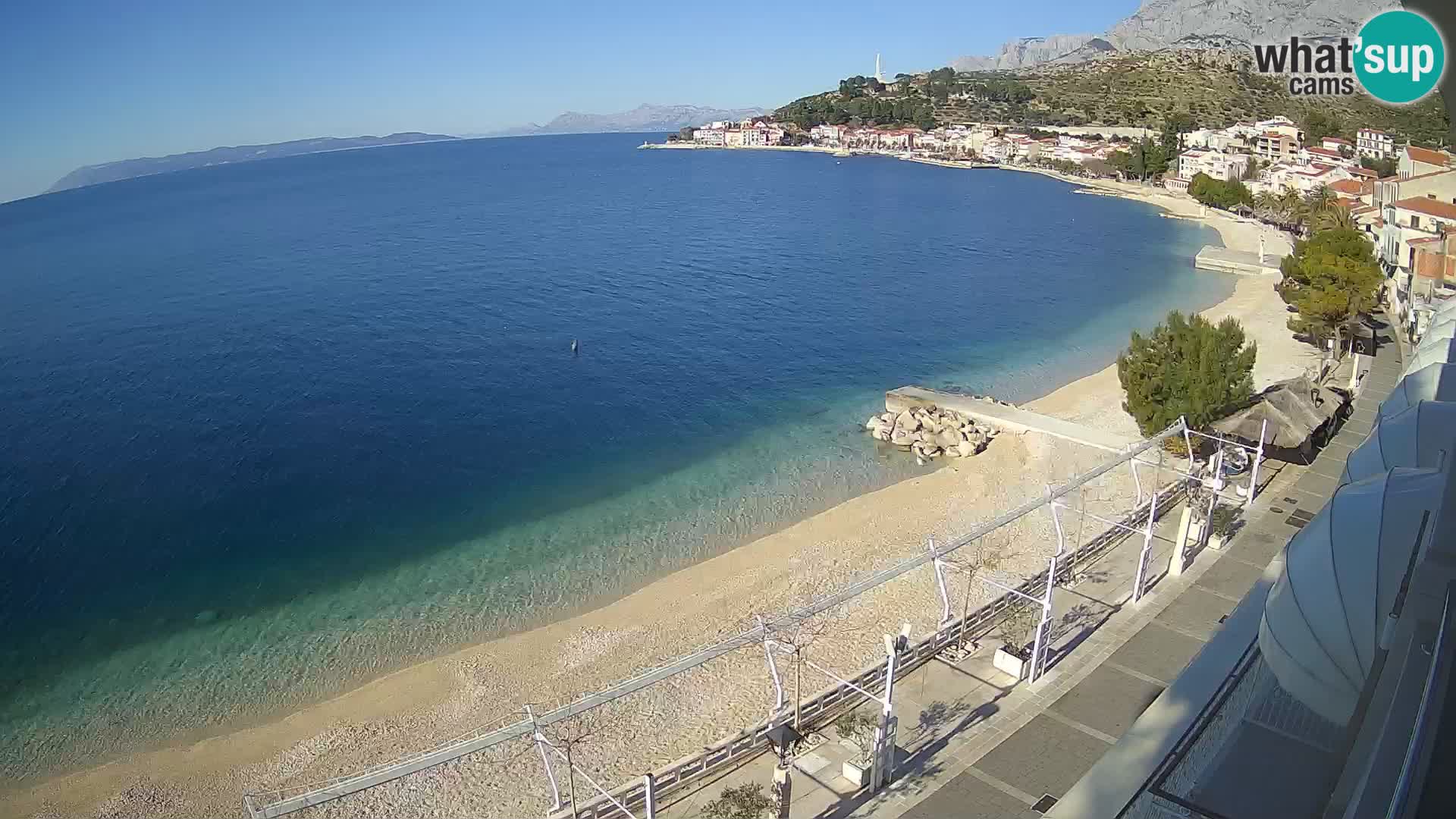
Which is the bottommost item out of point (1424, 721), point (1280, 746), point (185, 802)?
point (185, 802)

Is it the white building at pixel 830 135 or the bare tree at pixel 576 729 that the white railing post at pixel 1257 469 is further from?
the white building at pixel 830 135

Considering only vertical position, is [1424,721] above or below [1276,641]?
above

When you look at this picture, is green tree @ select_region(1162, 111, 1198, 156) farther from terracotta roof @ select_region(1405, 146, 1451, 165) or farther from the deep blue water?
terracotta roof @ select_region(1405, 146, 1451, 165)

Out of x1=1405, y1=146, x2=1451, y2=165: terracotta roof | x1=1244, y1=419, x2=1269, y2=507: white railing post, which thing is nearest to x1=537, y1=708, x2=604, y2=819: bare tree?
x1=1244, y1=419, x2=1269, y2=507: white railing post

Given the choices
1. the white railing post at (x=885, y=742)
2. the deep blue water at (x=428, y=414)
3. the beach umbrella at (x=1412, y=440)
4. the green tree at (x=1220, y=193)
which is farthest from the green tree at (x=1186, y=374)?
the green tree at (x=1220, y=193)

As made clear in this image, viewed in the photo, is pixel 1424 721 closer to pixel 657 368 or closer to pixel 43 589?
pixel 43 589

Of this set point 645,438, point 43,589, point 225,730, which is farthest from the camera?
point 645,438

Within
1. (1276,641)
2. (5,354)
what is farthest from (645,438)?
(5,354)
